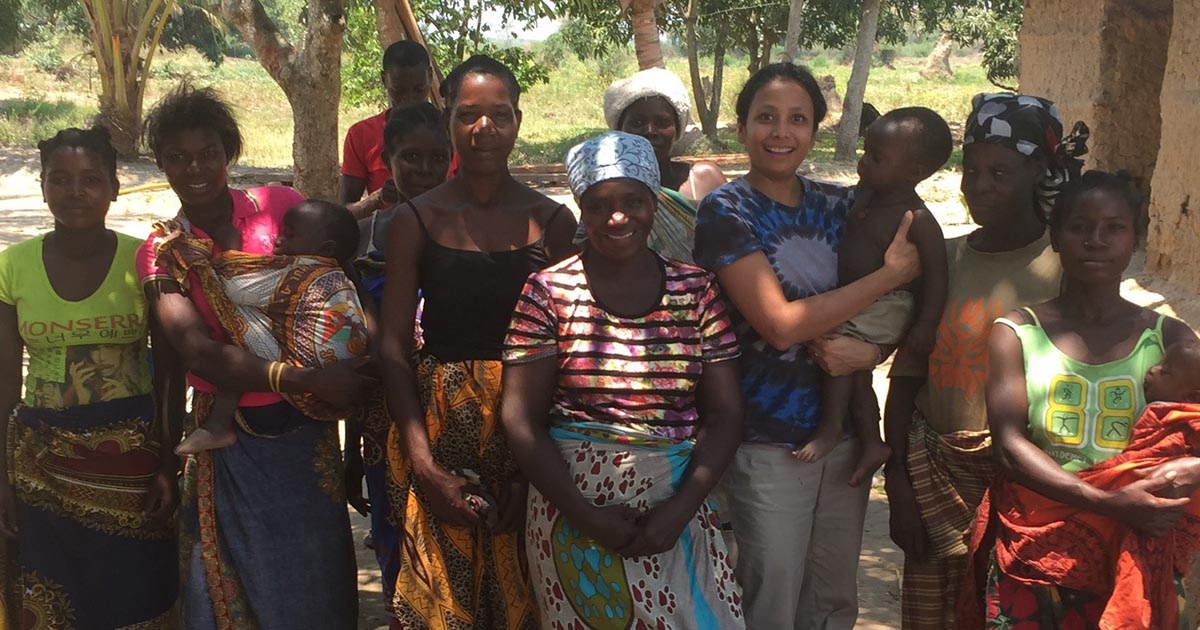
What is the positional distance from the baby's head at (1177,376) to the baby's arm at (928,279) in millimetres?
469

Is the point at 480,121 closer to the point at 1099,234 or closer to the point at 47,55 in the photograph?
the point at 1099,234

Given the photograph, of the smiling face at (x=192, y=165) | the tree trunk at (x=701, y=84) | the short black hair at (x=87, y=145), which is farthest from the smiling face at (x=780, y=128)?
the tree trunk at (x=701, y=84)

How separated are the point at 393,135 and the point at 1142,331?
206 centimetres

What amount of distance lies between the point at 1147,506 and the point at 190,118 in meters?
2.36

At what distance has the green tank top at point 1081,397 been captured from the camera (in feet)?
7.75

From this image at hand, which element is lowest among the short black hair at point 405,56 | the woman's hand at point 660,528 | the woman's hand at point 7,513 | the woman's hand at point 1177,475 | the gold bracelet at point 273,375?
the woman's hand at point 7,513

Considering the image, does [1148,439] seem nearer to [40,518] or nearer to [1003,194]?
[1003,194]

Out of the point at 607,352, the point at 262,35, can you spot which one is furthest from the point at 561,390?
the point at 262,35

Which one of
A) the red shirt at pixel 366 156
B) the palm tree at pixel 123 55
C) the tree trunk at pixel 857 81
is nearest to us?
the red shirt at pixel 366 156

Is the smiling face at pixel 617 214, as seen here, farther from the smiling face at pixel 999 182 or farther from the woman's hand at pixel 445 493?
the smiling face at pixel 999 182

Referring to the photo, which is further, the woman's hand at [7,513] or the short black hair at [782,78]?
the woman's hand at [7,513]

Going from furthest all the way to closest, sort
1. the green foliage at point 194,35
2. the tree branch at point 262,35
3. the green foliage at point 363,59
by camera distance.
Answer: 1. the green foliage at point 194,35
2. the green foliage at point 363,59
3. the tree branch at point 262,35

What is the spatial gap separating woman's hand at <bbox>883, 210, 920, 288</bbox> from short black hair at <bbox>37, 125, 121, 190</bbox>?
6.18 feet

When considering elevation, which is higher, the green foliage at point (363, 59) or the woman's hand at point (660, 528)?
the green foliage at point (363, 59)
